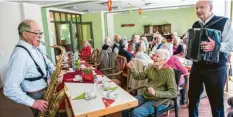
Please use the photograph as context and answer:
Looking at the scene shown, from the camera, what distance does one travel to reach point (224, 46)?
1834 mm

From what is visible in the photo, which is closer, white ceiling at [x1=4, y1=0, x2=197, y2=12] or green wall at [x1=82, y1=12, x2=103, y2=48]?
white ceiling at [x1=4, y1=0, x2=197, y2=12]

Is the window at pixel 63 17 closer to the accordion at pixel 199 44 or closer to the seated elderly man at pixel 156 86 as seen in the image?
the seated elderly man at pixel 156 86

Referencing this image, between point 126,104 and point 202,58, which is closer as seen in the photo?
point 126,104

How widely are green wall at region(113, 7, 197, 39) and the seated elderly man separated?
9.42 m

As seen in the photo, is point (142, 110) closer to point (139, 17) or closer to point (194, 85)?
point (194, 85)

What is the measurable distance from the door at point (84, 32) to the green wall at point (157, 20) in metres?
A: 2.09

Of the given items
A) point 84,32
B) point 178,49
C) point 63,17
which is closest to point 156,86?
point 178,49

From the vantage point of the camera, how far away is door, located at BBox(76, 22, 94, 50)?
9371mm

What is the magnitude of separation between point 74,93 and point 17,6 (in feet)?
16.1

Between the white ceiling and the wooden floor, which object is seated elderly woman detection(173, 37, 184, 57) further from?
the white ceiling

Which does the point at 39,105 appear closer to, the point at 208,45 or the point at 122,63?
the point at 208,45

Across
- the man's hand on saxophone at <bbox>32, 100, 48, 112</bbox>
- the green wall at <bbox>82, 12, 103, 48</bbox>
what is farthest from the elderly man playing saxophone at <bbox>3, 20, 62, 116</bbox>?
the green wall at <bbox>82, 12, 103, 48</bbox>

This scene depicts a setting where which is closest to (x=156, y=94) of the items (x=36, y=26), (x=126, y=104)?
(x=126, y=104)

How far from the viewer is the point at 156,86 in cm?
225
